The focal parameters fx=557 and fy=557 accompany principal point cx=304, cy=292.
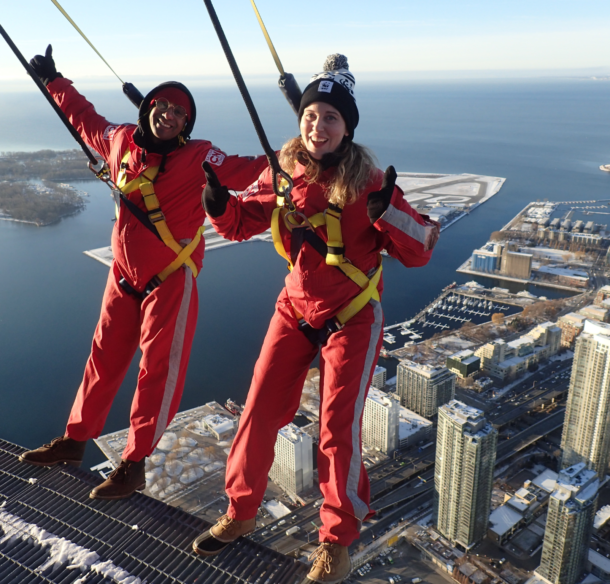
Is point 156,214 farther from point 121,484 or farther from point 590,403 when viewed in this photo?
point 590,403

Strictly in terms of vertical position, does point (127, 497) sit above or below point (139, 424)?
below

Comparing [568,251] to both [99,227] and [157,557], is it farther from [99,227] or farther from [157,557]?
[157,557]

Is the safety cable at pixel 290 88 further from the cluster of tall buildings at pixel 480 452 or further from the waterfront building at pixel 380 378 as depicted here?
the waterfront building at pixel 380 378

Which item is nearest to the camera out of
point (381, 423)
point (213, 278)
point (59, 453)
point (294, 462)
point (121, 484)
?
point (121, 484)

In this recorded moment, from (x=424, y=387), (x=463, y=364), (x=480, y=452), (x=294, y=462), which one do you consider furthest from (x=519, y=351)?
(x=294, y=462)

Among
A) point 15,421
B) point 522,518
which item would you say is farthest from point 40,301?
point 522,518

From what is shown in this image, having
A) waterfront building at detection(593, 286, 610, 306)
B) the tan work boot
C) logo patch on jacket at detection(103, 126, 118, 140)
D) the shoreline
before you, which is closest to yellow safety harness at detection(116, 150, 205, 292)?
logo patch on jacket at detection(103, 126, 118, 140)
